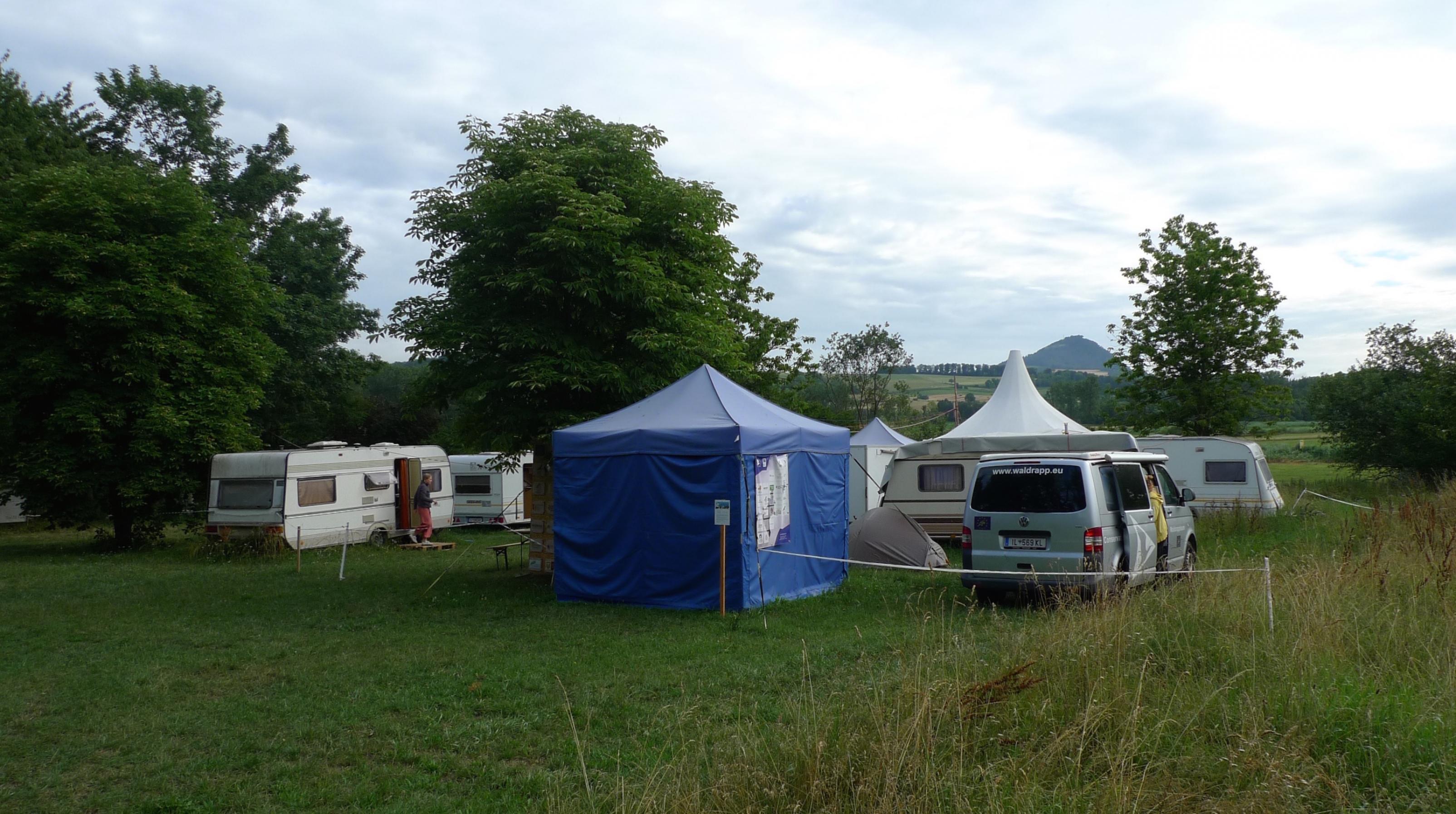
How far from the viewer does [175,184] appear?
843 inches

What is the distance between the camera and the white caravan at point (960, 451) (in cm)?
1648

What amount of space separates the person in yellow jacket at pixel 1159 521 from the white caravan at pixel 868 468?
9.36 meters

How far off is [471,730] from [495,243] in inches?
328

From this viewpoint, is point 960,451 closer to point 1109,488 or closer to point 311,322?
point 1109,488

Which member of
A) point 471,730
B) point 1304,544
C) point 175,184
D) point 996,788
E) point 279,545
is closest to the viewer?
point 996,788

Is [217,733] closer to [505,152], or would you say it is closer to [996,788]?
[996,788]

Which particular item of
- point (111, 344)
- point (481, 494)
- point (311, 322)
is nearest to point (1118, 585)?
point (111, 344)

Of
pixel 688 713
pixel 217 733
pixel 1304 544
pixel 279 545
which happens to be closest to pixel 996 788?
pixel 688 713

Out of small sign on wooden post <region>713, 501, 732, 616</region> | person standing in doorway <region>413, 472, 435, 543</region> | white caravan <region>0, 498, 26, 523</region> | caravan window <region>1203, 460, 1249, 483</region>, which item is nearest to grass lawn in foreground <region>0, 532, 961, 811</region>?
small sign on wooden post <region>713, 501, 732, 616</region>

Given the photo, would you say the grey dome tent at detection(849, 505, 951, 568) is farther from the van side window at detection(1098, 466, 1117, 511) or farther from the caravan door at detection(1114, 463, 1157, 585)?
the van side window at detection(1098, 466, 1117, 511)

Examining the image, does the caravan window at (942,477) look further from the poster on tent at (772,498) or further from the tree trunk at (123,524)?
the tree trunk at (123,524)

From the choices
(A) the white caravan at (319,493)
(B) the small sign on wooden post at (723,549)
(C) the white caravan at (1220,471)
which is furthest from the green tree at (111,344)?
(C) the white caravan at (1220,471)

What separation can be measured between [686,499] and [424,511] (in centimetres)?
1346

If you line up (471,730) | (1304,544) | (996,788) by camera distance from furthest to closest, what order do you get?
(1304,544) < (471,730) < (996,788)
